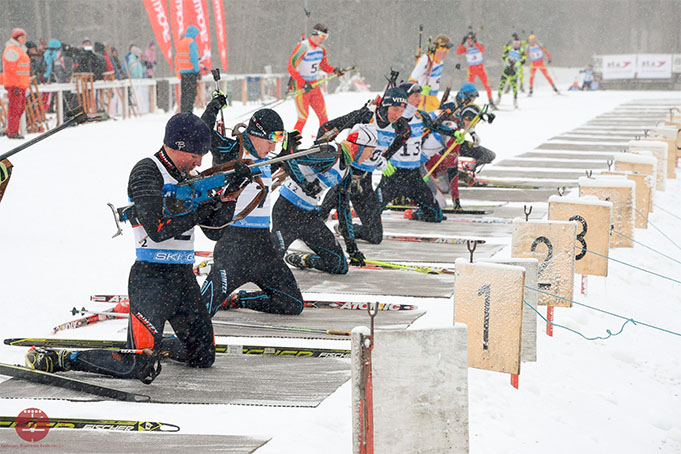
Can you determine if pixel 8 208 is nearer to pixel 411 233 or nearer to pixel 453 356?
pixel 411 233

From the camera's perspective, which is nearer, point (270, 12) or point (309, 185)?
point (309, 185)

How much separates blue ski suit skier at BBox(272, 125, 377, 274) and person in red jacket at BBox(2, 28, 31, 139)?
10.4m

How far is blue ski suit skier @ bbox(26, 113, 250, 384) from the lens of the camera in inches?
188

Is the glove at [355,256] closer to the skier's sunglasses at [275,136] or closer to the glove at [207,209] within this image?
the skier's sunglasses at [275,136]

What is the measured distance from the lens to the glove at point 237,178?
4680 mm

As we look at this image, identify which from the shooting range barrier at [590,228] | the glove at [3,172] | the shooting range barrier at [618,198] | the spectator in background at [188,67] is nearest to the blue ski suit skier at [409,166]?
the shooting range barrier at [618,198]

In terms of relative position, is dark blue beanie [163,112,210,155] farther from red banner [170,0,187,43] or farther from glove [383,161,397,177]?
red banner [170,0,187,43]

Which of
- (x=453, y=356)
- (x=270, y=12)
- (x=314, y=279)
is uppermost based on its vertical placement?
(x=270, y=12)

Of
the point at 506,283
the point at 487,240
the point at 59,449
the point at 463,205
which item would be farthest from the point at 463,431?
the point at 463,205

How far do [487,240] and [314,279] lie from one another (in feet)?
8.15

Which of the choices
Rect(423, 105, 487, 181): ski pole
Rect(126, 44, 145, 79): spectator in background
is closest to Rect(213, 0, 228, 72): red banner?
Rect(126, 44, 145, 79): spectator in background

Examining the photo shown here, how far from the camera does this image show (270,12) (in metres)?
38.4

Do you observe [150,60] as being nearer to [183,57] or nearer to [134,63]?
[134,63]

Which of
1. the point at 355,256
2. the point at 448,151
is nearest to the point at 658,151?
the point at 448,151
